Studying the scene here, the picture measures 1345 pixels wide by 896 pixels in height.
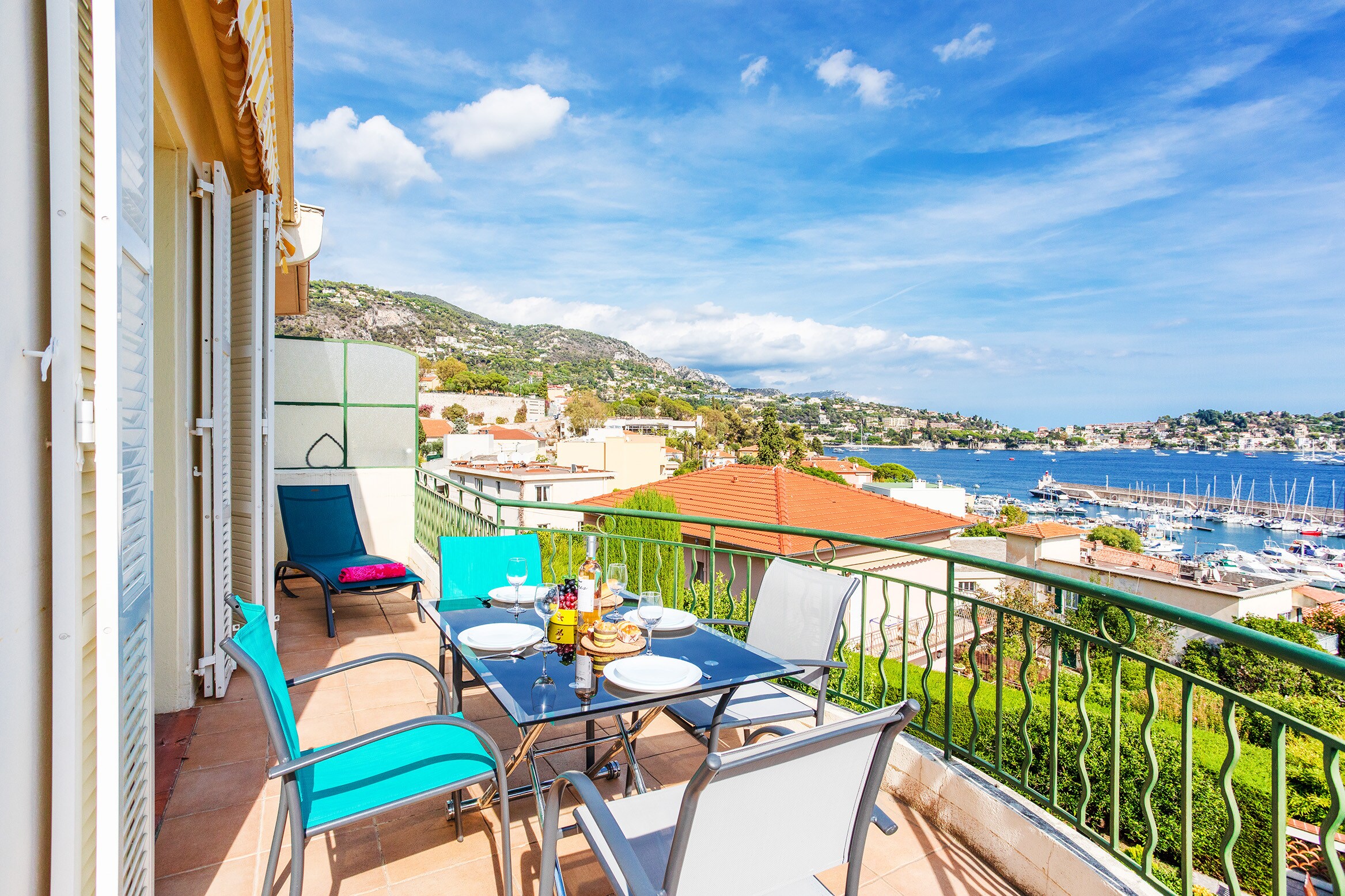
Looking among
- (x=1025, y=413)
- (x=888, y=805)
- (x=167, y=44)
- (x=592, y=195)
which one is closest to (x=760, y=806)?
(x=888, y=805)

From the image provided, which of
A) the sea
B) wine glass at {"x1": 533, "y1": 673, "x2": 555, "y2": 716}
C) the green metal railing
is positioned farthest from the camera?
the sea

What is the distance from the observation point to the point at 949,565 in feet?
8.66

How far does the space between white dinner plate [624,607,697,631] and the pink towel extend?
3102mm

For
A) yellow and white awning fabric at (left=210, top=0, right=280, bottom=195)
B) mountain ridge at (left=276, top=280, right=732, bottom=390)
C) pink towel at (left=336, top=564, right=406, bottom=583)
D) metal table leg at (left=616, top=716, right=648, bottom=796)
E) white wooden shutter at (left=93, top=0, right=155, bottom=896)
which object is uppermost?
mountain ridge at (left=276, top=280, right=732, bottom=390)

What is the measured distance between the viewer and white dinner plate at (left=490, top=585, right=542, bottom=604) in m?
2.67

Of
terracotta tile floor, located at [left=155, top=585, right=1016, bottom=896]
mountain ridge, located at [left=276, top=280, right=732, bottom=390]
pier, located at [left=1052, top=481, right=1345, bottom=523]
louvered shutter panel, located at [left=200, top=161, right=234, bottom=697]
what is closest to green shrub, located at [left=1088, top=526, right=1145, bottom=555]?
pier, located at [left=1052, top=481, right=1345, bottom=523]

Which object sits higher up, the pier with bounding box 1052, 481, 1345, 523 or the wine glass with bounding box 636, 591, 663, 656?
the wine glass with bounding box 636, 591, 663, 656

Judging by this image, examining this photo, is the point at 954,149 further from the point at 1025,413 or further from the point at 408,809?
the point at 408,809

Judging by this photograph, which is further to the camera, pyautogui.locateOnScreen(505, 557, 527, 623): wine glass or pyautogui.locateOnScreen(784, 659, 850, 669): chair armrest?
pyautogui.locateOnScreen(505, 557, 527, 623): wine glass

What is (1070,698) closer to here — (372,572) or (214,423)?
(372,572)

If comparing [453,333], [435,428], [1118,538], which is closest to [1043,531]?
[1118,538]

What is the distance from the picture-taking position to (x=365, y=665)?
2.29m

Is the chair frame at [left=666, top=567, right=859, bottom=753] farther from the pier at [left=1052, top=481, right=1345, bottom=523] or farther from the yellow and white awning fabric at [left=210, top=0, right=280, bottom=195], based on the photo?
the pier at [left=1052, top=481, right=1345, bottom=523]

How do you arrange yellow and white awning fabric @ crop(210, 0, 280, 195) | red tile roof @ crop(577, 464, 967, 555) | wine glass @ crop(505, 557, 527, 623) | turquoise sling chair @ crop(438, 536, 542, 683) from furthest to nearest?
red tile roof @ crop(577, 464, 967, 555) < turquoise sling chair @ crop(438, 536, 542, 683) < wine glass @ crop(505, 557, 527, 623) < yellow and white awning fabric @ crop(210, 0, 280, 195)
